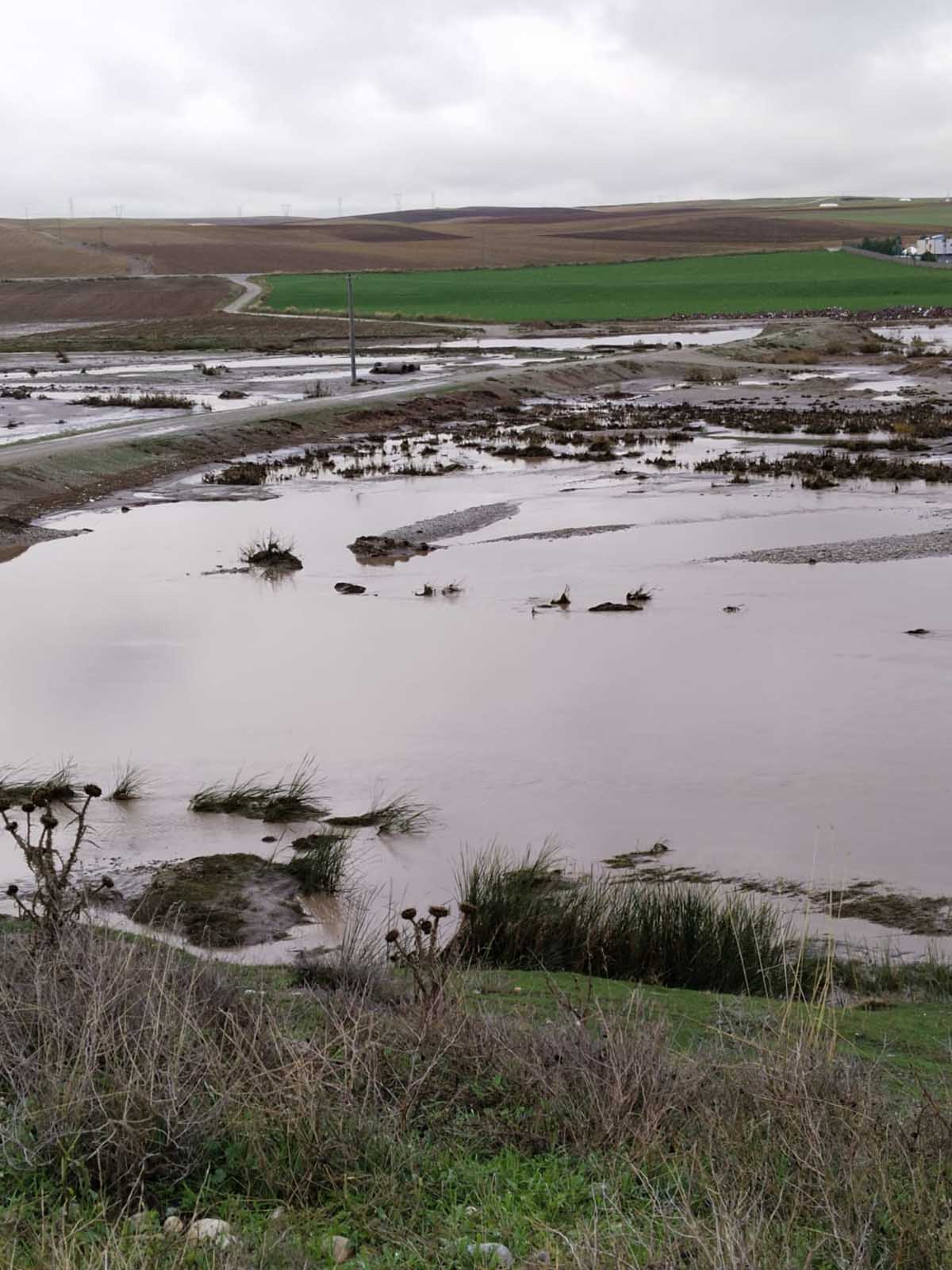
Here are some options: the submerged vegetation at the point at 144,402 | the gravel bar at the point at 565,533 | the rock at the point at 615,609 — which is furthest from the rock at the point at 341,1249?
the submerged vegetation at the point at 144,402

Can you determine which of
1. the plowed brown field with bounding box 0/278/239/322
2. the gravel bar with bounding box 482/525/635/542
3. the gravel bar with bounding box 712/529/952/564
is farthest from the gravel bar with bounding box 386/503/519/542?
the plowed brown field with bounding box 0/278/239/322

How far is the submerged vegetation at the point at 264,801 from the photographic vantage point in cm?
1112

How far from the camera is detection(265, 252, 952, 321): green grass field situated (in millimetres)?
95875

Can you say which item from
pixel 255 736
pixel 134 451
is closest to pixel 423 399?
pixel 134 451

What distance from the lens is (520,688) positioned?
48.1ft

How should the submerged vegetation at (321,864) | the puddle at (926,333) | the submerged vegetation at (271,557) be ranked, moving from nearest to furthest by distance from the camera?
the submerged vegetation at (321,864) < the submerged vegetation at (271,557) < the puddle at (926,333)

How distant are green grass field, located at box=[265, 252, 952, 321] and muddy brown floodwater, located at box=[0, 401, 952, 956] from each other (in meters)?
69.0

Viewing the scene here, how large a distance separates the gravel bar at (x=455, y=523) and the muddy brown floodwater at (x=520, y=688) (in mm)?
322

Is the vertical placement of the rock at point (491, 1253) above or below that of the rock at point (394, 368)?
below

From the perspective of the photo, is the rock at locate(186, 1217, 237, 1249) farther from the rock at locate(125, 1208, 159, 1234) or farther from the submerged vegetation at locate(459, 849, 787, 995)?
the submerged vegetation at locate(459, 849, 787, 995)

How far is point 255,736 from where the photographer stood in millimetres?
13242

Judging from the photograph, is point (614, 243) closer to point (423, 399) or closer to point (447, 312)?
point (447, 312)

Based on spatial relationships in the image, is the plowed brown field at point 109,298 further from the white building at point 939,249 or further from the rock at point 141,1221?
the rock at point 141,1221

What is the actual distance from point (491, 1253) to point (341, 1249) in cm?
47
